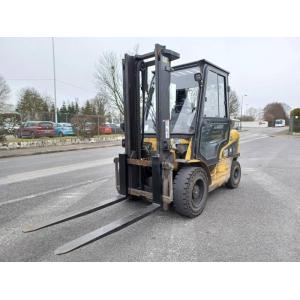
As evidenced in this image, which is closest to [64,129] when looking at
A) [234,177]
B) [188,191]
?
[234,177]

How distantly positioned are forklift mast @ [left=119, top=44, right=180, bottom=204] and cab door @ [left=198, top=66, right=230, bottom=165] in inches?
31.4

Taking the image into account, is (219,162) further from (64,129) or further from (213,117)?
(64,129)

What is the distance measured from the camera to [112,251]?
9.96 ft

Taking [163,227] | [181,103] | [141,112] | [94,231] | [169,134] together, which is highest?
[181,103]

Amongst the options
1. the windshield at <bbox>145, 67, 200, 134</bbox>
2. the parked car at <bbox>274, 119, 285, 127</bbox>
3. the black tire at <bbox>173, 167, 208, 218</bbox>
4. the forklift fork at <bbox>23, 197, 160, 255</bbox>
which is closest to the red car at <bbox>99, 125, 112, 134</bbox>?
the windshield at <bbox>145, 67, 200, 134</bbox>

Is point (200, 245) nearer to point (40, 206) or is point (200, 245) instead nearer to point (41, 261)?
point (41, 261)

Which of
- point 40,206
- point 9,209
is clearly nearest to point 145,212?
point 40,206

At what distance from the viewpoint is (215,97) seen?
16.0ft

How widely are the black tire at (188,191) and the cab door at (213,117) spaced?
1.48 ft

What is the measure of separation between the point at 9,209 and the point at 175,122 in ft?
11.5

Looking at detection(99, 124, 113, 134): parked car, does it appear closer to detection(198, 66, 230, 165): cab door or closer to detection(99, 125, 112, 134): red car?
detection(99, 125, 112, 134): red car

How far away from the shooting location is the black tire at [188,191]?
3.86m

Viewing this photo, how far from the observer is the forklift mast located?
3.83 metres

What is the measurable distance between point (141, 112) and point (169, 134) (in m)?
1.04
